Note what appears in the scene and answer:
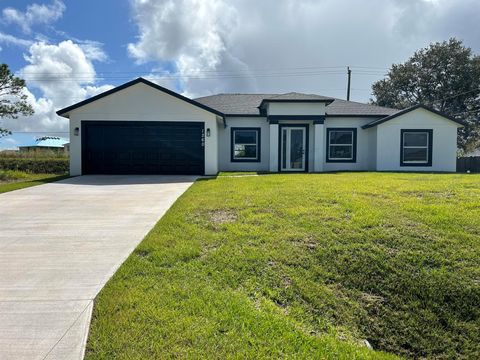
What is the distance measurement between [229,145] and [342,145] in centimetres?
617

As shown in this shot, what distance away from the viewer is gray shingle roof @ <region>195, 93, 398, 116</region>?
735 inches

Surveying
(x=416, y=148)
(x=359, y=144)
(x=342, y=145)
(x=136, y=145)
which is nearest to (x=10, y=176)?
(x=136, y=145)

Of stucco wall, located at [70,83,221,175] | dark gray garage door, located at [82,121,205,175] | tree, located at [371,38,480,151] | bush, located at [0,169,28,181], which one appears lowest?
bush, located at [0,169,28,181]

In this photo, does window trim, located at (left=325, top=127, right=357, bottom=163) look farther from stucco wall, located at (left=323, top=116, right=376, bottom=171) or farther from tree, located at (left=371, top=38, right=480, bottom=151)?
tree, located at (left=371, top=38, right=480, bottom=151)

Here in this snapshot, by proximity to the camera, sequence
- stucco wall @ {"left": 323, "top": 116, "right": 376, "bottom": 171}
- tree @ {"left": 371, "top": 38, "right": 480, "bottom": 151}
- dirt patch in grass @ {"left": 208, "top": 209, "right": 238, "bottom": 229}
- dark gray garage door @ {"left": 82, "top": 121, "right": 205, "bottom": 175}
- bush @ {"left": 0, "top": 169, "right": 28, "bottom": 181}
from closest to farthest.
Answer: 1. dirt patch in grass @ {"left": 208, "top": 209, "right": 238, "bottom": 229}
2. dark gray garage door @ {"left": 82, "top": 121, "right": 205, "bottom": 175}
3. bush @ {"left": 0, "top": 169, "right": 28, "bottom": 181}
4. stucco wall @ {"left": 323, "top": 116, "right": 376, "bottom": 171}
5. tree @ {"left": 371, "top": 38, "right": 480, "bottom": 151}

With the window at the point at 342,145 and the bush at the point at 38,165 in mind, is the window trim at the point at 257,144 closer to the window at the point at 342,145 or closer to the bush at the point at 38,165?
the window at the point at 342,145

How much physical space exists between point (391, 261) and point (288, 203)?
9.96ft

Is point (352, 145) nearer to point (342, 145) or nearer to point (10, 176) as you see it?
point (342, 145)

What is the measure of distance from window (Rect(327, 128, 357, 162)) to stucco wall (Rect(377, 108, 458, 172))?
134cm

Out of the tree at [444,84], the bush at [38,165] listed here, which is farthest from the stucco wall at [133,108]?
the tree at [444,84]

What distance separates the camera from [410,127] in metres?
18.5

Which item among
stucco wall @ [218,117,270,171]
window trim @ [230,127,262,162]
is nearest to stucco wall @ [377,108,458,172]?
stucco wall @ [218,117,270,171]

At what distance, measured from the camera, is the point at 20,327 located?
330cm

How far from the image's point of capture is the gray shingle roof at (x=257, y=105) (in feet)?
61.3
